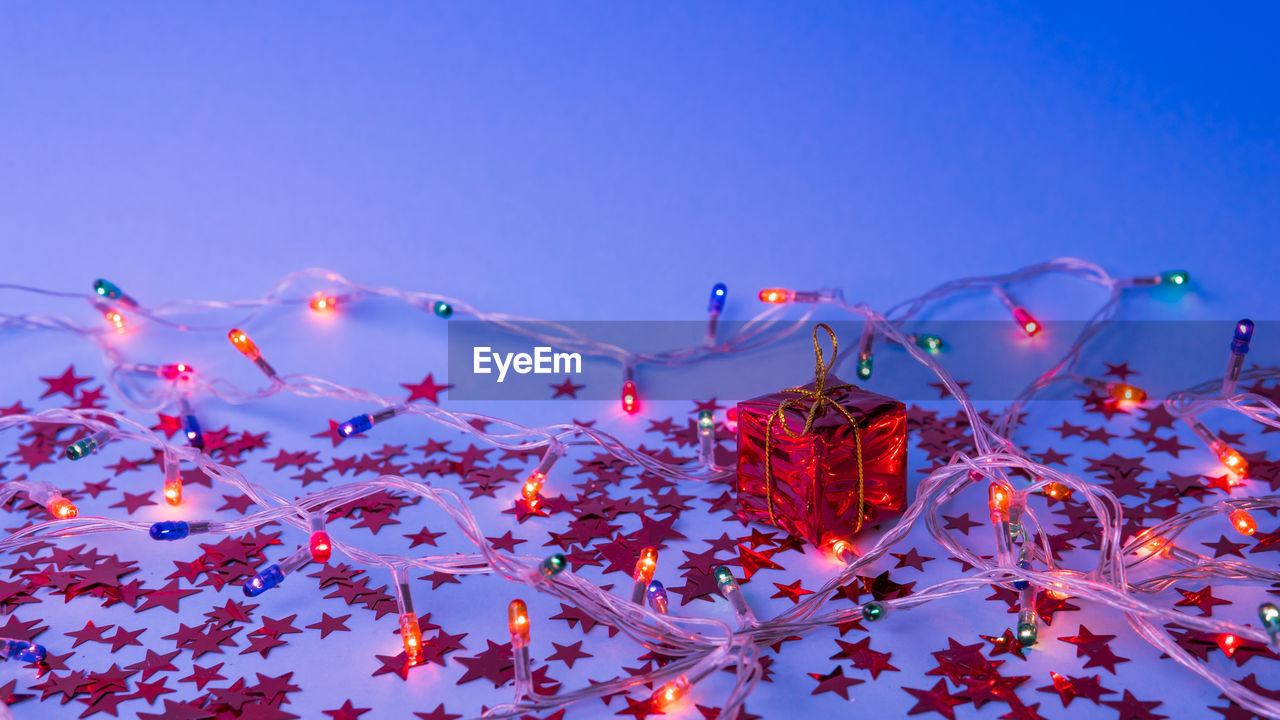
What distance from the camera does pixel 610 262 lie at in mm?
2361

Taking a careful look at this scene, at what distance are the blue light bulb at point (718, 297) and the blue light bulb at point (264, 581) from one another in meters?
1.14

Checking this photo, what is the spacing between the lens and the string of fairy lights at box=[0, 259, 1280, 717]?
4.29ft

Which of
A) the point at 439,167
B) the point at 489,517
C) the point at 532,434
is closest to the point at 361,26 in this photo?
the point at 439,167

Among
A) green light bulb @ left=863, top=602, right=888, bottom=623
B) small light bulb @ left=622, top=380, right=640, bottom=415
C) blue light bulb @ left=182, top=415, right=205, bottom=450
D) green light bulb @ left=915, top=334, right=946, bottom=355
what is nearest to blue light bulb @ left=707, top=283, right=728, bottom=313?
small light bulb @ left=622, top=380, right=640, bottom=415

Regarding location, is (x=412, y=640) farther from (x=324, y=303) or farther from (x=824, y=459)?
(x=324, y=303)

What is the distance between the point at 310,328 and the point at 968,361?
1.52 metres

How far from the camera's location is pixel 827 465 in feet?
5.04

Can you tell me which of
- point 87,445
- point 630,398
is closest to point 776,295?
point 630,398

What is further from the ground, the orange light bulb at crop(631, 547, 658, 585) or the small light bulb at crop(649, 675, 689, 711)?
the orange light bulb at crop(631, 547, 658, 585)

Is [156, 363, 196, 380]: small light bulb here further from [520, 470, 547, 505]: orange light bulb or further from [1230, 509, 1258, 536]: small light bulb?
[1230, 509, 1258, 536]: small light bulb

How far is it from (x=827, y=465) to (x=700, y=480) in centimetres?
35

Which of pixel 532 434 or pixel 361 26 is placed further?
pixel 361 26

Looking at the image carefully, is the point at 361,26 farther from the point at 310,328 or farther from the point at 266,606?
the point at 266,606

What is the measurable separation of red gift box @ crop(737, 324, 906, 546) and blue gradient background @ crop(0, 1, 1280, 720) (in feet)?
2.30
